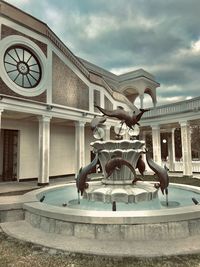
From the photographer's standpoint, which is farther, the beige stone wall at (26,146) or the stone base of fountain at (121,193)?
the beige stone wall at (26,146)

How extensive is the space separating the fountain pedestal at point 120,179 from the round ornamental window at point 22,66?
7936 millimetres

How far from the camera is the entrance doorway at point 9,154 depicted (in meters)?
16.4

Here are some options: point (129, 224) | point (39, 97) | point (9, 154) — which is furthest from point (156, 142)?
point (129, 224)

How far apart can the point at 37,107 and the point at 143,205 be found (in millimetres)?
9719

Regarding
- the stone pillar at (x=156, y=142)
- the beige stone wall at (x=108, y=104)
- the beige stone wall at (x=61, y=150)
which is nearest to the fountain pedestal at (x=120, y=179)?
the beige stone wall at (x=61, y=150)

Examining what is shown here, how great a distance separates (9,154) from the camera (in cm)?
1681

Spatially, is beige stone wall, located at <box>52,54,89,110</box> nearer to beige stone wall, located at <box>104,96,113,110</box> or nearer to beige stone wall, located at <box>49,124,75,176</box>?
beige stone wall, located at <box>104,96,113,110</box>

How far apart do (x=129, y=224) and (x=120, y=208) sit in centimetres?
187

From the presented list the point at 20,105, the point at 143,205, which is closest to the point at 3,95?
the point at 20,105

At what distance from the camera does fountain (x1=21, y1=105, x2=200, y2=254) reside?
4.83 meters

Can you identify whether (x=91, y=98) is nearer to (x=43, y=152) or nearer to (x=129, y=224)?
(x=43, y=152)

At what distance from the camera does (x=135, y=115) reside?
8695mm

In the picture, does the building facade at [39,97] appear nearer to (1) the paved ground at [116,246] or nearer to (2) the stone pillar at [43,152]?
(2) the stone pillar at [43,152]

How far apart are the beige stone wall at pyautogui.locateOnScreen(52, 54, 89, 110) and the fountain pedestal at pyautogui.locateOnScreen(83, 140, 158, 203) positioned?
841 cm
